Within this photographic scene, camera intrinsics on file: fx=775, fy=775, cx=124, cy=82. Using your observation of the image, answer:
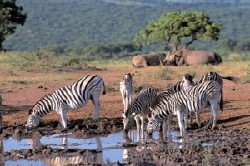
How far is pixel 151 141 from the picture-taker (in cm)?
1373

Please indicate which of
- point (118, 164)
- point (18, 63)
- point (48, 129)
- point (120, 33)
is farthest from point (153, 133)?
point (120, 33)

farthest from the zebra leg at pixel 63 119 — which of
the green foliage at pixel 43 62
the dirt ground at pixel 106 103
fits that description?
the green foliage at pixel 43 62

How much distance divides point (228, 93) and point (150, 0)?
Result: 6644 inches

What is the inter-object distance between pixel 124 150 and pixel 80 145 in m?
1.20

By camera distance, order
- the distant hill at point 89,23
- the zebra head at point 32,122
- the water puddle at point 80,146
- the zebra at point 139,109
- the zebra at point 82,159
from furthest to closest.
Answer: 1. the distant hill at point 89,23
2. the zebra head at point 32,122
3. the zebra at point 139,109
4. the water puddle at point 80,146
5. the zebra at point 82,159

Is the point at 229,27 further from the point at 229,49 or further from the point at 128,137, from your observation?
the point at 128,137

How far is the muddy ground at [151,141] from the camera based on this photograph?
38.3 ft

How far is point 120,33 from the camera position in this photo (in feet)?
380

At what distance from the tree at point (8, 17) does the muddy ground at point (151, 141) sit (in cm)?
1338

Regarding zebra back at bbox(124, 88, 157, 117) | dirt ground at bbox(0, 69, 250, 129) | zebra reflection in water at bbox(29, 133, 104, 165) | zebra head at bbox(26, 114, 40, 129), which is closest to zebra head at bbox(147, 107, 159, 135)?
zebra back at bbox(124, 88, 157, 117)

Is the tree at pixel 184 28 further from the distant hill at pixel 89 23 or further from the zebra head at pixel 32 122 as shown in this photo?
the distant hill at pixel 89 23

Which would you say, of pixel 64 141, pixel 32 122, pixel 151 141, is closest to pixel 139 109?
pixel 151 141

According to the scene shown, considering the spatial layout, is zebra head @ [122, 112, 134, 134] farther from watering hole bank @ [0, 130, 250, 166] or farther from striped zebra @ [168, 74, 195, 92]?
striped zebra @ [168, 74, 195, 92]

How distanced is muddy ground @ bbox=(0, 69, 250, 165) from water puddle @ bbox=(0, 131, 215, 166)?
0.78 ft
